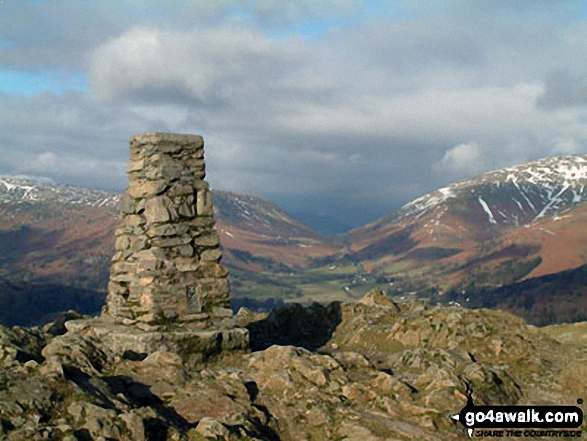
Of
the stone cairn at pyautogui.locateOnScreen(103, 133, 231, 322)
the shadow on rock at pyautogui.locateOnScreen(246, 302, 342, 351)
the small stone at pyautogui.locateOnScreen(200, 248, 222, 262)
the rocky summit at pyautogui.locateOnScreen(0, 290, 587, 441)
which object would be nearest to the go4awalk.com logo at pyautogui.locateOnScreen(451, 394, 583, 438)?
the rocky summit at pyautogui.locateOnScreen(0, 290, 587, 441)

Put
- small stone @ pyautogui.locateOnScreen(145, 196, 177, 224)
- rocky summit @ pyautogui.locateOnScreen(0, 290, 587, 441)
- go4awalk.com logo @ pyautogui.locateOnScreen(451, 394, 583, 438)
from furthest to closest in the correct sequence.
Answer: small stone @ pyautogui.locateOnScreen(145, 196, 177, 224) → go4awalk.com logo @ pyautogui.locateOnScreen(451, 394, 583, 438) → rocky summit @ pyautogui.locateOnScreen(0, 290, 587, 441)

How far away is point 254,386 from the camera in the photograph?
55.9ft

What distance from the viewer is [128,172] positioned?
76.3ft

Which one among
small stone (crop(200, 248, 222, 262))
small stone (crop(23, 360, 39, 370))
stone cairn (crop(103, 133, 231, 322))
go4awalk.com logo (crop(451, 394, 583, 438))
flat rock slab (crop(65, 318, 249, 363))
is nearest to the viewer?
small stone (crop(23, 360, 39, 370))

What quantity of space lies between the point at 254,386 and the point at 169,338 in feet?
16.2

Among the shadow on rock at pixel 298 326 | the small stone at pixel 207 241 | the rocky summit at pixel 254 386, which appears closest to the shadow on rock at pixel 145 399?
the rocky summit at pixel 254 386

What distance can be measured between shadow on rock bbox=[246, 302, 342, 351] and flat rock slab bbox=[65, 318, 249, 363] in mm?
6197

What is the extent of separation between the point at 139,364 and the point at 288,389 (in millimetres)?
4476

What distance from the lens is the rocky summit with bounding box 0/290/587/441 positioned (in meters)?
11.9

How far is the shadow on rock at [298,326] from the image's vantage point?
29.2 meters

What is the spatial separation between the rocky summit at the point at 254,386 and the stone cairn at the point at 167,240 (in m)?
1.12

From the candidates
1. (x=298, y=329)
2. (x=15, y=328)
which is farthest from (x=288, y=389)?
(x=298, y=329)

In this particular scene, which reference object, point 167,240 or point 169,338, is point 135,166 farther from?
point 169,338

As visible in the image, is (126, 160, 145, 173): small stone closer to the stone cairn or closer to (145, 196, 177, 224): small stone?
the stone cairn
